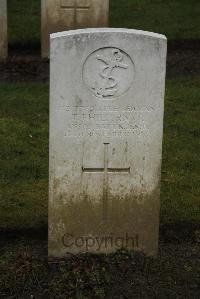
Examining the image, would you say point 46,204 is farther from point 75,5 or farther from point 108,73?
point 75,5

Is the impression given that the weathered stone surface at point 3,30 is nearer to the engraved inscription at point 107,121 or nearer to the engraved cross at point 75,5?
the engraved cross at point 75,5

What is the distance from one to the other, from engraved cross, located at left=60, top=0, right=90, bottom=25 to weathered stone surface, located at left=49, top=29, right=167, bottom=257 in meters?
6.22

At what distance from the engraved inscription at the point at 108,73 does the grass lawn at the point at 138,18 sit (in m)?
7.29

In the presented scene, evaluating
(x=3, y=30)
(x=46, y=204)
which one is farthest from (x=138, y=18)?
(x=46, y=204)

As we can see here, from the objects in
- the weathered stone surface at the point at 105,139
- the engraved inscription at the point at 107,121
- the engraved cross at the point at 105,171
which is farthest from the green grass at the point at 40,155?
the engraved inscription at the point at 107,121

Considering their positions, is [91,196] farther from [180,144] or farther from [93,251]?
[180,144]

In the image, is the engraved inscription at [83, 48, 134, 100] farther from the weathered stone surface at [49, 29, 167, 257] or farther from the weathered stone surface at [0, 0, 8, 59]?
the weathered stone surface at [0, 0, 8, 59]

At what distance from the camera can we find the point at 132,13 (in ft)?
46.3

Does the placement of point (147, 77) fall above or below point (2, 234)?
above

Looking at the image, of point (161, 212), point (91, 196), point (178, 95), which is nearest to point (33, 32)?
point (178, 95)

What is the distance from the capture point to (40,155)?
24.1 feet

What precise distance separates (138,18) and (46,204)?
8.10 meters

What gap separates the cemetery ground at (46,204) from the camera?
16.2 feet

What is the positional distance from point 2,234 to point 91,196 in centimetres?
101
